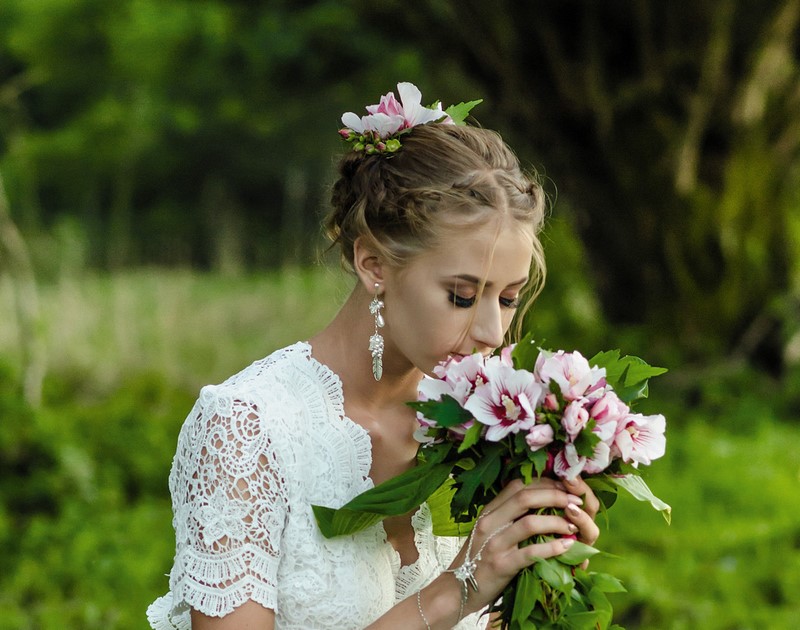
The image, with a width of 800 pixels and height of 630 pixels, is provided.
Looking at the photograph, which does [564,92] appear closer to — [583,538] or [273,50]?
[273,50]

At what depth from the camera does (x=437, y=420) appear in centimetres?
210

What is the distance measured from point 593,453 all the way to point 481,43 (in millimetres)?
6969

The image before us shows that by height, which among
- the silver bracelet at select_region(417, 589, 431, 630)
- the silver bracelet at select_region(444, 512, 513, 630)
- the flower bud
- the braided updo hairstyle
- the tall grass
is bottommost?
the tall grass

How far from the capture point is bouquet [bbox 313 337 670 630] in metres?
2.04

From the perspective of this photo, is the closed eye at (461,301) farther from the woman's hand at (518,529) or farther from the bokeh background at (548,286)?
the bokeh background at (548,286)

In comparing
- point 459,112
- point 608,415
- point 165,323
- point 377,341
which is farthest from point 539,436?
point 165,323

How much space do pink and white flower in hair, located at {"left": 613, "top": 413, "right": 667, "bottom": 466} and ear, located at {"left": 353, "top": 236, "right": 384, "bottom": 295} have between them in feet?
2.03

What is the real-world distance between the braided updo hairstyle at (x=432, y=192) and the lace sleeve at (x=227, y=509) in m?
0.47

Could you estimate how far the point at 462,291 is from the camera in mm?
2268

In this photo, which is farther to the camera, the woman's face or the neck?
the neck

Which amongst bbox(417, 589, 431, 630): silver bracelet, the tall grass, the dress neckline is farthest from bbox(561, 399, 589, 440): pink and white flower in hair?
the tall grass

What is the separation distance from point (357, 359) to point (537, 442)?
23.7 inches

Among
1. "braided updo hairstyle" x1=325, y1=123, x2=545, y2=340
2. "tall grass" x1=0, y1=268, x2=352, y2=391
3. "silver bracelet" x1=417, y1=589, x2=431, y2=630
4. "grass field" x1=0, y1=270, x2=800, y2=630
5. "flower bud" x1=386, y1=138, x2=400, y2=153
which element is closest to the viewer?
"silver bracelet" x1=417, y1=589, x2=431, y2=630

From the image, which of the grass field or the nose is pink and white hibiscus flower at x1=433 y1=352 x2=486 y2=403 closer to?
the nose
